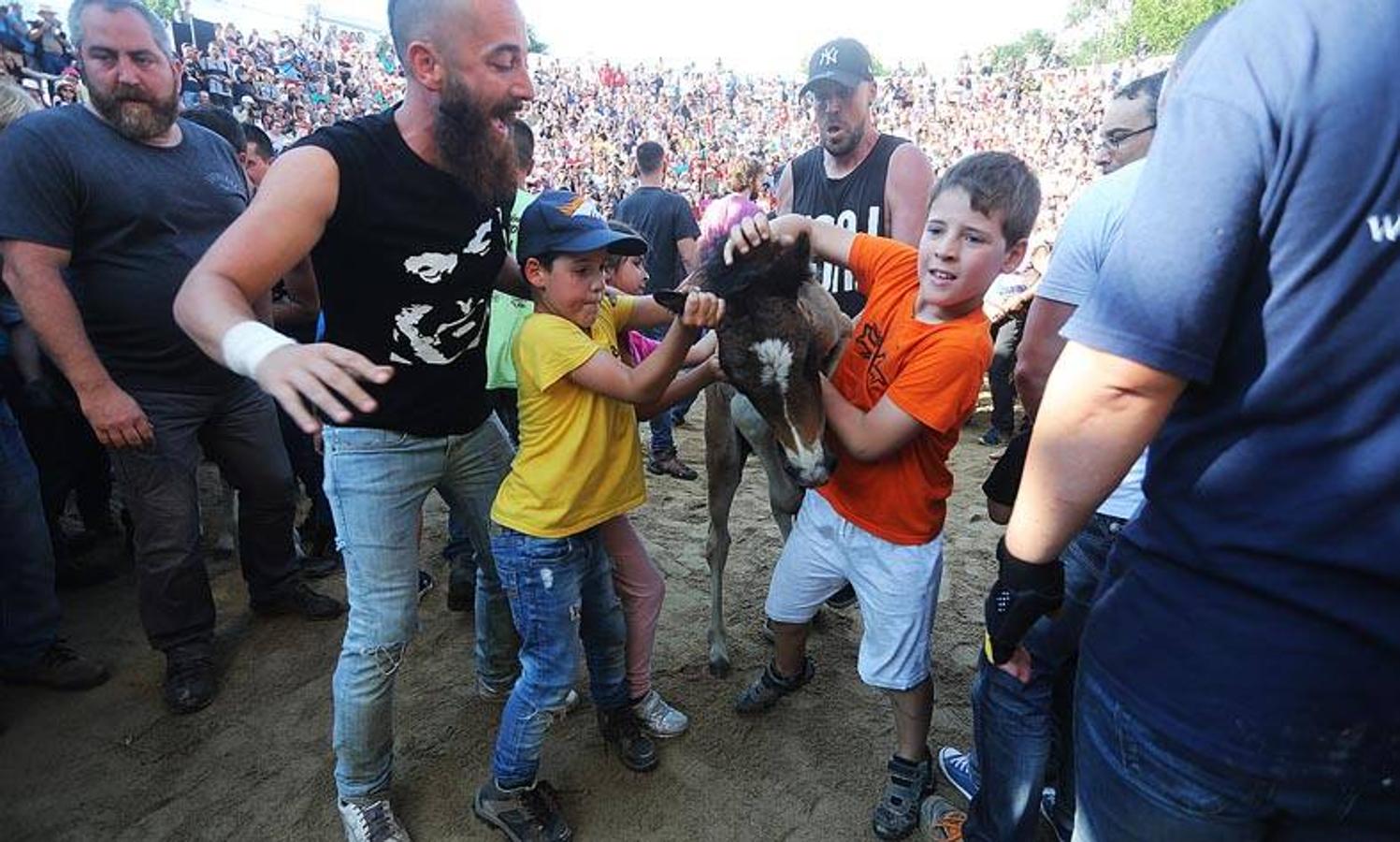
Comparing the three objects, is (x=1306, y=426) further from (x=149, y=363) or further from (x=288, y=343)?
(x=149, y=363)

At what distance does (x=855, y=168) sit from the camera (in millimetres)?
4027

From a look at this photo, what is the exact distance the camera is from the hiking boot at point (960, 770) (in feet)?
9.77

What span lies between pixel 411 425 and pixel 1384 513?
242 cm

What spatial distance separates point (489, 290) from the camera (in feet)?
8.94

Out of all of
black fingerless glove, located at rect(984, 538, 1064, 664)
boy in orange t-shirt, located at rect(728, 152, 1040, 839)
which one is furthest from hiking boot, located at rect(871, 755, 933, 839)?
black fingerless glove, located at rect(984, 538, 1064, 664)

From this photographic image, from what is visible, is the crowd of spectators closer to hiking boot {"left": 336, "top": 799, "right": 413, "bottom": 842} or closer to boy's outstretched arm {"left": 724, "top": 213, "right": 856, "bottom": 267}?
boy's outstretched arm {"left": 724, "top": 213, "right": 856, "bottom": 267}

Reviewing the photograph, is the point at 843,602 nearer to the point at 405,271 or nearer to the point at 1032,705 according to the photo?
the point at 1032,705

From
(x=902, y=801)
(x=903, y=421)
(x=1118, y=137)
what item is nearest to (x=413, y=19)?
(x=903, y=421)

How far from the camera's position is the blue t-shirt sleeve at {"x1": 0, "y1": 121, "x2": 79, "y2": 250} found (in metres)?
2.98

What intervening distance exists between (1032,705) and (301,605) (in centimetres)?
376

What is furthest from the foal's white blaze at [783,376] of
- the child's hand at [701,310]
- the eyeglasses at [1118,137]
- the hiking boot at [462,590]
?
the hiking boot at [462,590]

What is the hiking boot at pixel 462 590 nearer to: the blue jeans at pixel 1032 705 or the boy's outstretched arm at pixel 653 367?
the boy's outstretched arm at pixel 653 367

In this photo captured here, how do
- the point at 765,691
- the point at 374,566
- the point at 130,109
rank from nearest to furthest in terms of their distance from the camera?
the point at 374,566 < the point at 130,109 < the point at 765,691

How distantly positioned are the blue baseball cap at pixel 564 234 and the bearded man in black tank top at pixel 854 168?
156 centimetres
